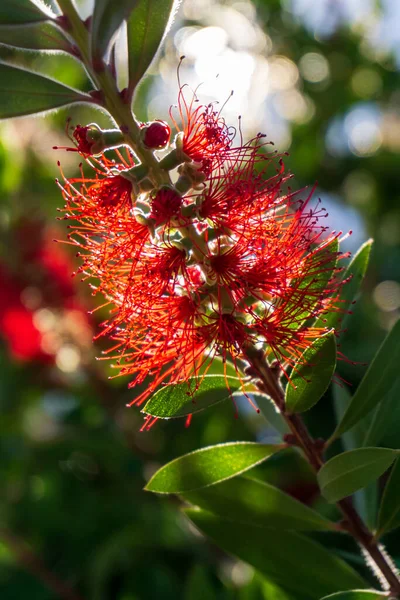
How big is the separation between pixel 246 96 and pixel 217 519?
3.10 metres

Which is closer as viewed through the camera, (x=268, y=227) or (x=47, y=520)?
(x=268, y=227)

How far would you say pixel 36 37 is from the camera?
3.75 feet

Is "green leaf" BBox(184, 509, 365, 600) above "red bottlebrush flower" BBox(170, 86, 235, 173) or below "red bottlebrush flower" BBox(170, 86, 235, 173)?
below

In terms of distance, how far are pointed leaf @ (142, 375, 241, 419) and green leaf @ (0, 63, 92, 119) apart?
0.50 meters

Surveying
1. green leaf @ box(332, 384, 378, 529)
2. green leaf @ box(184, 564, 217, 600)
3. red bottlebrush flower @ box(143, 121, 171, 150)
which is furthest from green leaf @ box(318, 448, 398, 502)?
green leaf @ box(184, 564, 217, 600)

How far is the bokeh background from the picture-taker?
280cm

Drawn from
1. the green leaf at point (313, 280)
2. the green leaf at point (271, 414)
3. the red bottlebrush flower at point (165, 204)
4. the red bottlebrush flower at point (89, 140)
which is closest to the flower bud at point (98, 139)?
the red bottlebrush flower at point (89, 140)

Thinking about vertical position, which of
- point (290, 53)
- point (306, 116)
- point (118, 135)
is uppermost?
point (290, 53)

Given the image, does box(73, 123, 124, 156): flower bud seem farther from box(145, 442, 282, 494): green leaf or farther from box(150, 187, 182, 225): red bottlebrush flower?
box(145, 442, 282, 494): green leaf

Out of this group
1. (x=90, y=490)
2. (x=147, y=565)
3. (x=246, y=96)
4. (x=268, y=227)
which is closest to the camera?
(x=268, y=227)

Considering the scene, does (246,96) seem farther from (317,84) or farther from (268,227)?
(268,227)

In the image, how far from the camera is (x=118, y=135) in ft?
3.85

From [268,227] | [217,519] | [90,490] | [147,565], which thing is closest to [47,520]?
[90,490]

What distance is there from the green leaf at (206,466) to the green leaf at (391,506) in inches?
9.3
